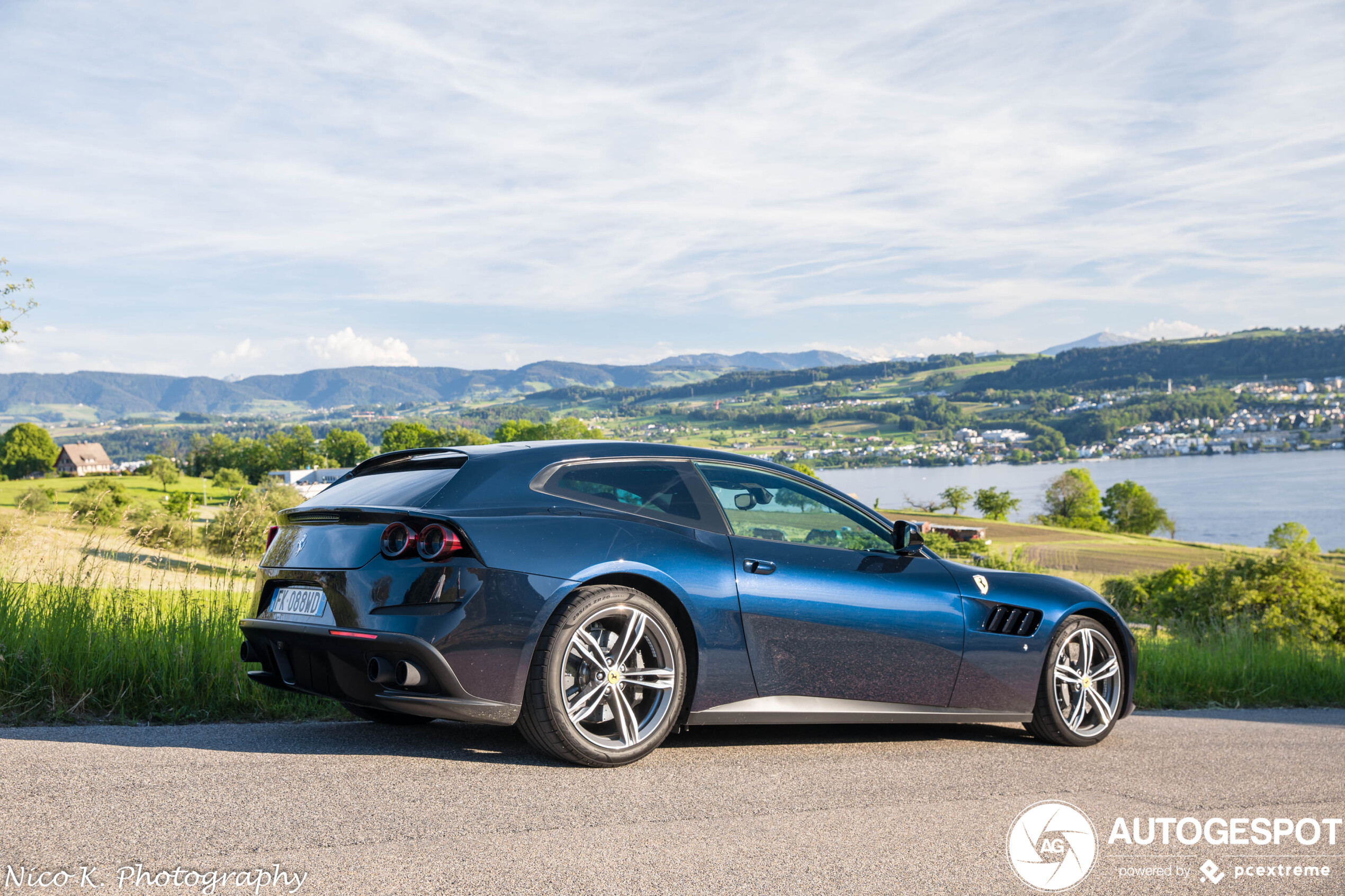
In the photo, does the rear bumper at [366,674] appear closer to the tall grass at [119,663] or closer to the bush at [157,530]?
the tall grass at [119,663]

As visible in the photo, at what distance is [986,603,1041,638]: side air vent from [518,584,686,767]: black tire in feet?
6.40

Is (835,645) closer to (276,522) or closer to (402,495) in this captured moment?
(402,495)

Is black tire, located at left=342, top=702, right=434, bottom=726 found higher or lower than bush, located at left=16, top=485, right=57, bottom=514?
lower

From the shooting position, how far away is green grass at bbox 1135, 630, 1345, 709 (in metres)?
8.09

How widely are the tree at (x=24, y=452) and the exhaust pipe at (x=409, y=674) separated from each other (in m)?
134

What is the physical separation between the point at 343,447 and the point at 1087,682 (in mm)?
149413

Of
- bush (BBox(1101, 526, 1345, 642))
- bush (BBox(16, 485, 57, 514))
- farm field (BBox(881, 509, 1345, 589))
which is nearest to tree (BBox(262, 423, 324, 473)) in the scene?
farm field (BBox(881, 509, 1345, 589))

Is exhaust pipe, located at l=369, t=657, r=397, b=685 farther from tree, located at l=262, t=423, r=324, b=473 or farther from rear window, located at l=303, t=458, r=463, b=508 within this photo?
tree, located at l=262, t=423, r=324, b=473

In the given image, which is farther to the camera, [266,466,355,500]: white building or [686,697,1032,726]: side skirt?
[266,466,355,500]: white building

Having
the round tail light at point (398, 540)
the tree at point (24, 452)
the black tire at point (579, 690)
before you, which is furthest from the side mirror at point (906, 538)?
the tree at point (24, 452)

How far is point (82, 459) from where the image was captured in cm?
15888

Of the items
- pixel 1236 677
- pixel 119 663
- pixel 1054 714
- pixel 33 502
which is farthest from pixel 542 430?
pixel 1054 714

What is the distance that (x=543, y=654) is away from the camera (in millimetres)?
4098

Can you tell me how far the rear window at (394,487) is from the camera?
4336mm
